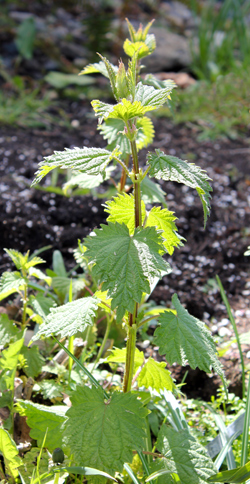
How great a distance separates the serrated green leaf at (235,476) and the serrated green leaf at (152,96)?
899mm

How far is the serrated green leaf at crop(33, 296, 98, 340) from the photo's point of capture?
1.00m

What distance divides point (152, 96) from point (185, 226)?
165 cm

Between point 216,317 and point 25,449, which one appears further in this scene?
point 216,317

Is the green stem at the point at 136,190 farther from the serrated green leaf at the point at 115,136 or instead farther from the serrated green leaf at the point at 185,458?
the serrated green leaf at the point at 185,458

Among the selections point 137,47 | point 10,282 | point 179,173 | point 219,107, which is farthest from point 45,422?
point 219,107

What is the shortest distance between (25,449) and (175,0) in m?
7.34

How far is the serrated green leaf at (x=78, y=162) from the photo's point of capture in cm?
95

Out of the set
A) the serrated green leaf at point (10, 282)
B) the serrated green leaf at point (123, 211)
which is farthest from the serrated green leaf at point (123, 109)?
the serrated green leaf at point (10, 282)

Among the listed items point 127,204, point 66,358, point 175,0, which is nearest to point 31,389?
point 66,358

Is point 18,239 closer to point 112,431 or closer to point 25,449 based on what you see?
point 25,449

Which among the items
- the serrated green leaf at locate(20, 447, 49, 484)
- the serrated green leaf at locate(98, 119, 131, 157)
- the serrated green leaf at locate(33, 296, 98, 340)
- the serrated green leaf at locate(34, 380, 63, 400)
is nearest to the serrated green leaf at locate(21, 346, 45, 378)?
the serrated green leaf at locate(34, 380, 63, 400)

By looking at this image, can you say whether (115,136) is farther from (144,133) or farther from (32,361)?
(32,361)

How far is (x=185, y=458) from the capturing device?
1088mm

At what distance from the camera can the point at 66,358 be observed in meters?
1.57
